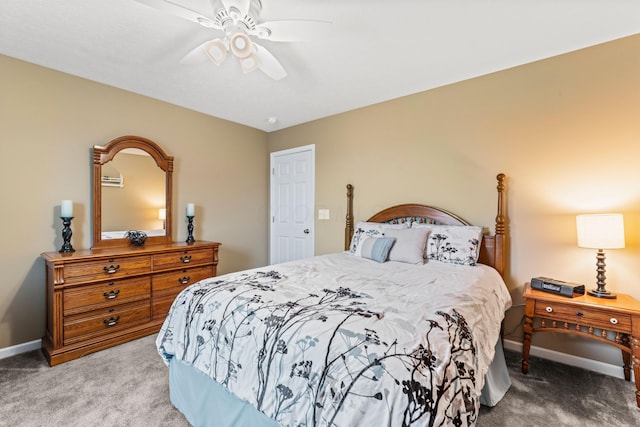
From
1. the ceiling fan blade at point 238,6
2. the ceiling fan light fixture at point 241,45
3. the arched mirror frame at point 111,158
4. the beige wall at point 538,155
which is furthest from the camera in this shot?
the arched mirror frame at point 111,158

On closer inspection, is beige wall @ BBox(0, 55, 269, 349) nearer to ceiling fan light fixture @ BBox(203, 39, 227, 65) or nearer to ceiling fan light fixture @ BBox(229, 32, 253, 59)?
ceiling fan light fixture @ BBox(203, 39, 227, 65)

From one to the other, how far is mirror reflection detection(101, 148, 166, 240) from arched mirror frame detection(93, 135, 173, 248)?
0.04 meters

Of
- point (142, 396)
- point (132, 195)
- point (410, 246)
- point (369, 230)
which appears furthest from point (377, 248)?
point (132, 195)

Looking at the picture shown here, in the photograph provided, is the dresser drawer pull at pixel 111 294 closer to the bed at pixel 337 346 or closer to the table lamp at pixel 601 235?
the bed at pixel 337 346

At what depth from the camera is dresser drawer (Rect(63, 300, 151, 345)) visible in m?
2.39

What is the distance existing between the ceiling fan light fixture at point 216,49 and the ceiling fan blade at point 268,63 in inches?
8.6

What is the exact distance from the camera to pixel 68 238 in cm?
264

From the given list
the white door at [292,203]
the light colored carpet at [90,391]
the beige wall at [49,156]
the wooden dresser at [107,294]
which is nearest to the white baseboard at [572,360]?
the white door at [292,203]

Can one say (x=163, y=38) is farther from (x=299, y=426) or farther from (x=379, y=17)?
(x=299, y=426)

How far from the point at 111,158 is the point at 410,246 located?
3145 mm

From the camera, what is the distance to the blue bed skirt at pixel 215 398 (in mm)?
1331

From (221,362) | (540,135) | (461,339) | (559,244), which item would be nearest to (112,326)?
(221,362)

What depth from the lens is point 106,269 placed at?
8.41 feet

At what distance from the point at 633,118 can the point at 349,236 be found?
2666 mm
